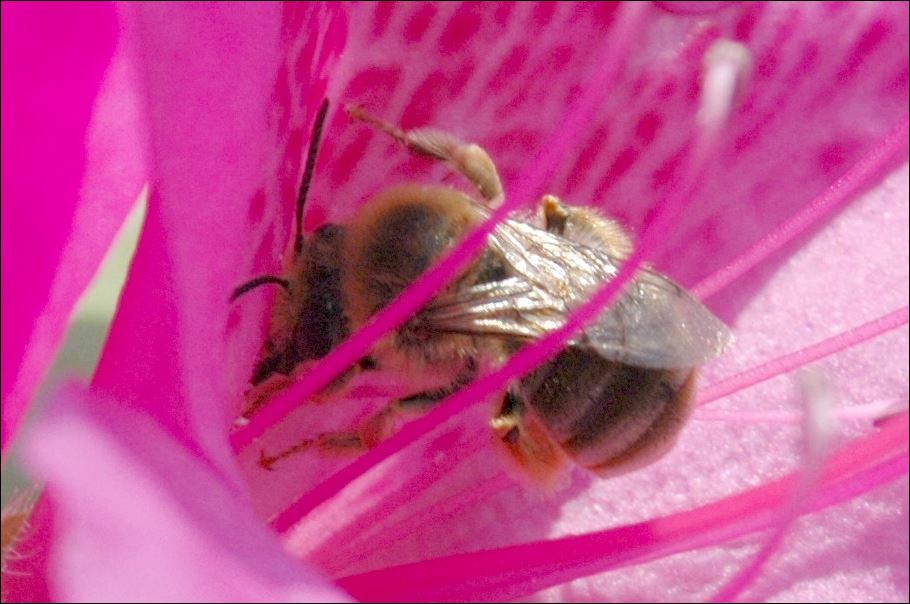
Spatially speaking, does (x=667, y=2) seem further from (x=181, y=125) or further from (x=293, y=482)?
(x=181, y=125)

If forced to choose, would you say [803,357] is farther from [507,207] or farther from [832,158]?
[507,207]

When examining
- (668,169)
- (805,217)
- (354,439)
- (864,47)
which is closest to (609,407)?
(354,439)

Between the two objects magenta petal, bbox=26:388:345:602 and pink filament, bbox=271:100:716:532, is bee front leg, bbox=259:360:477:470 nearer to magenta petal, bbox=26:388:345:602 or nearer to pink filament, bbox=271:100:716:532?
pink filament, bbox=271:100:716:532

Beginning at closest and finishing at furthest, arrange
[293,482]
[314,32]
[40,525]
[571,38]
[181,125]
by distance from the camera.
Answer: [181,125]
[40,525]
[314,32]
[293,482]
[571,38]

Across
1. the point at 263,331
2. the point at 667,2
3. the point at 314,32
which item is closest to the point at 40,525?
the point at 263,331

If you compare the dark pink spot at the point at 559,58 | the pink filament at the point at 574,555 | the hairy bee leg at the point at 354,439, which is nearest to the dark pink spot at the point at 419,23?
the dark pink spot at the point at 559,58

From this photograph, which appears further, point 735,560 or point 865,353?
point 865,353

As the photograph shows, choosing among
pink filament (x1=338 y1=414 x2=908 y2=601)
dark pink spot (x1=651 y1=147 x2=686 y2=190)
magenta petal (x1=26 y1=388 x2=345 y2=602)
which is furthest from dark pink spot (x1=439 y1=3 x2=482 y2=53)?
magenta petal (x1=26 y1=388 x2=345 y2=602)
